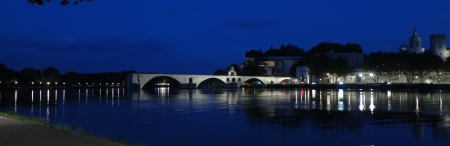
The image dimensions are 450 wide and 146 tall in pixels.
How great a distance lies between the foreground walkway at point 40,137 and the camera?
1110 centimetres

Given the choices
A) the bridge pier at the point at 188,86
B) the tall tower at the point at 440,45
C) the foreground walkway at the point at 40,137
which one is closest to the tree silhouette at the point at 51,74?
the bridge pier at the point at 188,86

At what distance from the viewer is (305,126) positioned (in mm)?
21078

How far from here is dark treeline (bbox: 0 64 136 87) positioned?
11300cm

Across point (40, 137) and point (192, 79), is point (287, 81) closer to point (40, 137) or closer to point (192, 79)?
point (192, 79)

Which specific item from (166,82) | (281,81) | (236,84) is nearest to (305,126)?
(236,84)

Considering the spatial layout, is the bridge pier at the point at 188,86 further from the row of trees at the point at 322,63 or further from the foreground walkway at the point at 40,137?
the foreground walkway at the point at 40,137

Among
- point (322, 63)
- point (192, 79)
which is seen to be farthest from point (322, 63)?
point (192, 79)

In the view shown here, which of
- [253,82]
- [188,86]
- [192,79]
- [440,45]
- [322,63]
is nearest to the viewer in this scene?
[322,63]

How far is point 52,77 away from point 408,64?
113 m

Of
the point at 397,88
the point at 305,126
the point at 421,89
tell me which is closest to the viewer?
the point at 305,126

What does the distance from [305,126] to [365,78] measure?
113 meters

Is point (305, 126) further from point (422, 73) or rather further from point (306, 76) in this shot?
point (306, 76)

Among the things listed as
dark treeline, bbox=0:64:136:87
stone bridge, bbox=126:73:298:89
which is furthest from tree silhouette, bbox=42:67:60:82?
stone bridge, bbox=126:73:298:89

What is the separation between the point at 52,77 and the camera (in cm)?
15550
